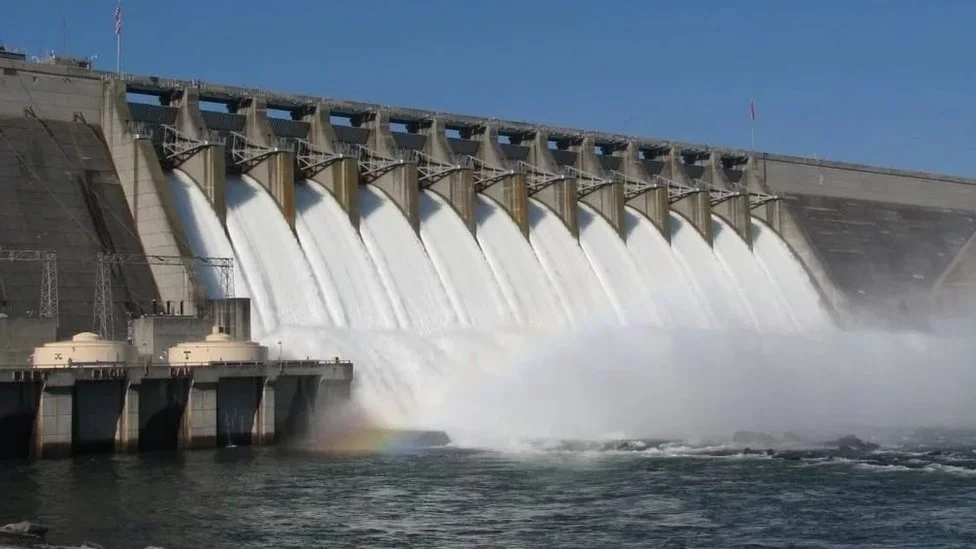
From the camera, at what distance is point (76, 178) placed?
56.7 meters

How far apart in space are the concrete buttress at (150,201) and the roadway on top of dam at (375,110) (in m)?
3.43

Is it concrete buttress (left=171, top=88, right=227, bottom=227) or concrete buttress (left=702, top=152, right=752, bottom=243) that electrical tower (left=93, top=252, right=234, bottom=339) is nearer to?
concrete buttress (left=171, top=88, right=227, bottom=227)

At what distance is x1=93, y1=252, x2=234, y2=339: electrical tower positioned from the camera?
51.7 meters

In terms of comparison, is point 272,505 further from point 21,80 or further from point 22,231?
point 21,80

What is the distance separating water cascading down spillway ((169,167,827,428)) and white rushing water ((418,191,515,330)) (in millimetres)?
79

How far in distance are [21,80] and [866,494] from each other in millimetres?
38035

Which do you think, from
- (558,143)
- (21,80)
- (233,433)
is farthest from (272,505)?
(558,143)

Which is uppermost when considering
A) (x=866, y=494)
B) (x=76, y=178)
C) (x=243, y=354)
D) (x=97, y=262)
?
(x=76, y=178)

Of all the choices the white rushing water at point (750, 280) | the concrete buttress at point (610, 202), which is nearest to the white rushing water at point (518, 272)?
the concrete buttress at point (610, 202)

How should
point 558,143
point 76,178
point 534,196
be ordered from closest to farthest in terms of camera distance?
point 76,178
point 534,196
point 558,143

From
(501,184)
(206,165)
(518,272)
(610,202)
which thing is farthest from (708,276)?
(206,165)

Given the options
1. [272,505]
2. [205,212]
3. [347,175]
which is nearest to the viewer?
[272,505]

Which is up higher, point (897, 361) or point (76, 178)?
point (76, 178)

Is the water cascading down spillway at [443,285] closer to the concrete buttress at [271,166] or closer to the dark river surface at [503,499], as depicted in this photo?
the concrete buttress at [271,166]
